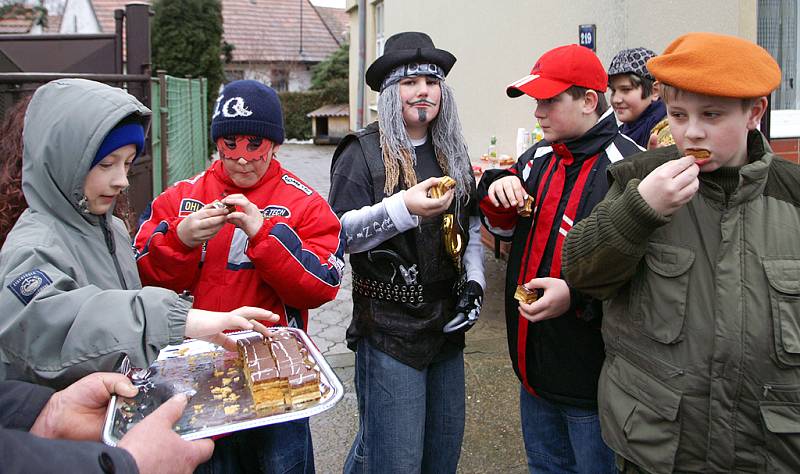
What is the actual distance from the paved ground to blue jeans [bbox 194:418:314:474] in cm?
130

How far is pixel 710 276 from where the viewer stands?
5.90 ft

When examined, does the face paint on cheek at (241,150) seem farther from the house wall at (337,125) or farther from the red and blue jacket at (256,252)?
the house wall at (337,125)

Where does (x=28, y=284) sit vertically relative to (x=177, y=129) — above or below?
below

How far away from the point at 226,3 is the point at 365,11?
2629 centimetres

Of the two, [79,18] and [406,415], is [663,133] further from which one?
[79,18]

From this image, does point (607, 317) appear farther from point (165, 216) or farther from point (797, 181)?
→ point (165, 216)

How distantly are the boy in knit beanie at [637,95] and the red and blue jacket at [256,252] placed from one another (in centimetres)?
241

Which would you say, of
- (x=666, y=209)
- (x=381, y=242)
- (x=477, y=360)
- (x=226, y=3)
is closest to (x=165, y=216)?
(x=381, y=242)

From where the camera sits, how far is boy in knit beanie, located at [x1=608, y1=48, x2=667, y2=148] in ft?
13.6

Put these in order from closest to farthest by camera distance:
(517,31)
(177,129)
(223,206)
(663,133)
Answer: (223,206)
(663,133)
(517,31)
(177,129)

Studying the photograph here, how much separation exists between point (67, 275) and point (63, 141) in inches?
14.6

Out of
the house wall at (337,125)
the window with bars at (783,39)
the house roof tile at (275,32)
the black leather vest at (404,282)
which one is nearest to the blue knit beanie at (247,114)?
the black leather vest at (404,282)

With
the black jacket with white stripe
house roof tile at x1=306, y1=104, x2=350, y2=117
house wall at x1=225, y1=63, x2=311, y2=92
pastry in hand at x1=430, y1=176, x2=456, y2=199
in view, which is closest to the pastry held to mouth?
the black jacket with white stripe

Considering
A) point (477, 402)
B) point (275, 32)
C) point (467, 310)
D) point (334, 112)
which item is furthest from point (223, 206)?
point (275, 32)
